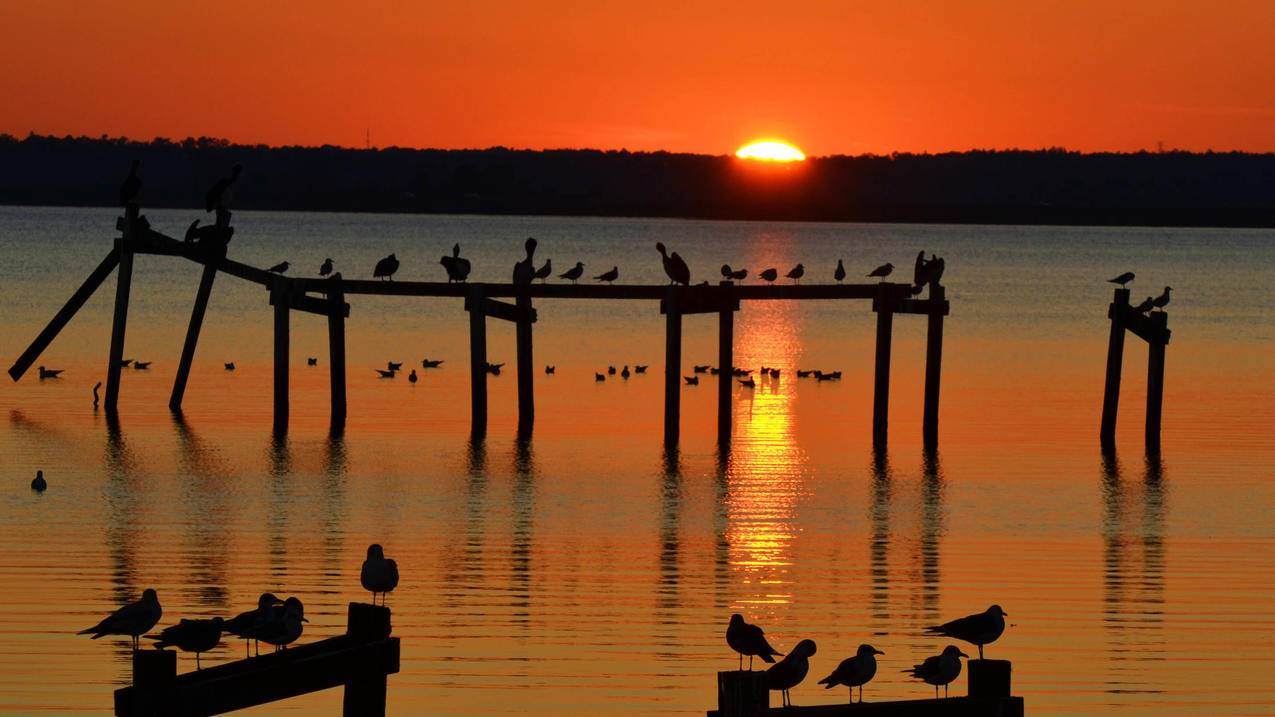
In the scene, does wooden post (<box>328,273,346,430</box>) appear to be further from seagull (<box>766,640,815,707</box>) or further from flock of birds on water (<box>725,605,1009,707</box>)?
seagull (<box>766,640,815,707</box>)

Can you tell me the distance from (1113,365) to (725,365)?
5821mm

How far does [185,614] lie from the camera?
17.3 meters

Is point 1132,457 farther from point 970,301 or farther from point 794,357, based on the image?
point 970,301

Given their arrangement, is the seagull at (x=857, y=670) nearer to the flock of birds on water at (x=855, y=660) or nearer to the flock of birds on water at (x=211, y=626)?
the flock of birds on water at (x=855, y=660)

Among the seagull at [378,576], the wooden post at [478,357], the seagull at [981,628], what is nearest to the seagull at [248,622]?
the seagull at [378,576]

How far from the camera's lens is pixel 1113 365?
30.5 metres

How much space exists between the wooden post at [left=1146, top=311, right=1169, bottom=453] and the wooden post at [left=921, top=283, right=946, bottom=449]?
3.05 meters

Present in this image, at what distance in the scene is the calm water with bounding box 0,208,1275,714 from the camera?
1582 centimetres

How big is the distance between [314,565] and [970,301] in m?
65.3

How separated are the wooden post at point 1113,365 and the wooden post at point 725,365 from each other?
5.62 m

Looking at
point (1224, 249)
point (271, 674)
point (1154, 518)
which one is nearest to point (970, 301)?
Result: point (1154, 518)

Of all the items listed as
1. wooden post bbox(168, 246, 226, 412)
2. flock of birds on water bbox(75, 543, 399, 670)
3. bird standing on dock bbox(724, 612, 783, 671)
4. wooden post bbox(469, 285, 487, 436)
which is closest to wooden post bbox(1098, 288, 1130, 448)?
wooden post bbox(469, 285, 487, 436)

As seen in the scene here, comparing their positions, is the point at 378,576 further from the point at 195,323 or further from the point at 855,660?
the point at 195,323

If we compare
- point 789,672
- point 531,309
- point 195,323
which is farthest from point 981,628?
point 195,323
